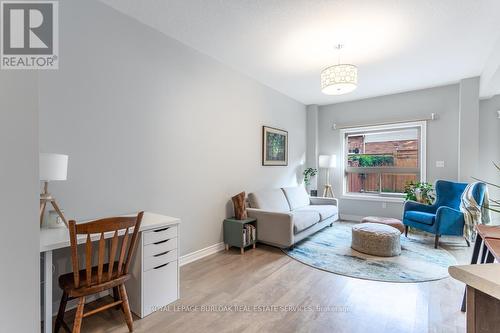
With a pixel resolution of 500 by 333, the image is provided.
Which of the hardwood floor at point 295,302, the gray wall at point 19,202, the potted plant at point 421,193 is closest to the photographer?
the gray wall at point 19,202

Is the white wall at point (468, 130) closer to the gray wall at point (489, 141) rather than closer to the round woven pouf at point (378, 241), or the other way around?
the gray wall at point (489, 141)

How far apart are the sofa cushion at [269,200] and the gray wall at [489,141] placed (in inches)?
139

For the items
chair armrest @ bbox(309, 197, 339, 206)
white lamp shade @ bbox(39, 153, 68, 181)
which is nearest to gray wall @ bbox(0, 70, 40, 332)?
white lamp shade @ bbox(39, 153, 68, 181)

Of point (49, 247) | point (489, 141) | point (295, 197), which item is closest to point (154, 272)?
point (49, 247)

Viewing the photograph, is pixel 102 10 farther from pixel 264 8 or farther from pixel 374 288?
pixel 374 288

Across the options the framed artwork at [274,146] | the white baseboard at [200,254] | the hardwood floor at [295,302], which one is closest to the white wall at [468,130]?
the hardwood floor at [295,302]

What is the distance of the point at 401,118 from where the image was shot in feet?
15.2

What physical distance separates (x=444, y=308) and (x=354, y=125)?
3.86m

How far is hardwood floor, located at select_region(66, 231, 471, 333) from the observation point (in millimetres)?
1742

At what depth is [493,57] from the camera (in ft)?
9.77

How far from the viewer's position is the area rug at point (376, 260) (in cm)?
258

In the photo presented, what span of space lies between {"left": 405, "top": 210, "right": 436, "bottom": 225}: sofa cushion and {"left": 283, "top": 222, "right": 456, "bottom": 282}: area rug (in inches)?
14.3

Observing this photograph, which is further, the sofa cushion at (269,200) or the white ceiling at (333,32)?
the sofa cushion at (269,200)

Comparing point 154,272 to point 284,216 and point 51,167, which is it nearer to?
point 51,167
